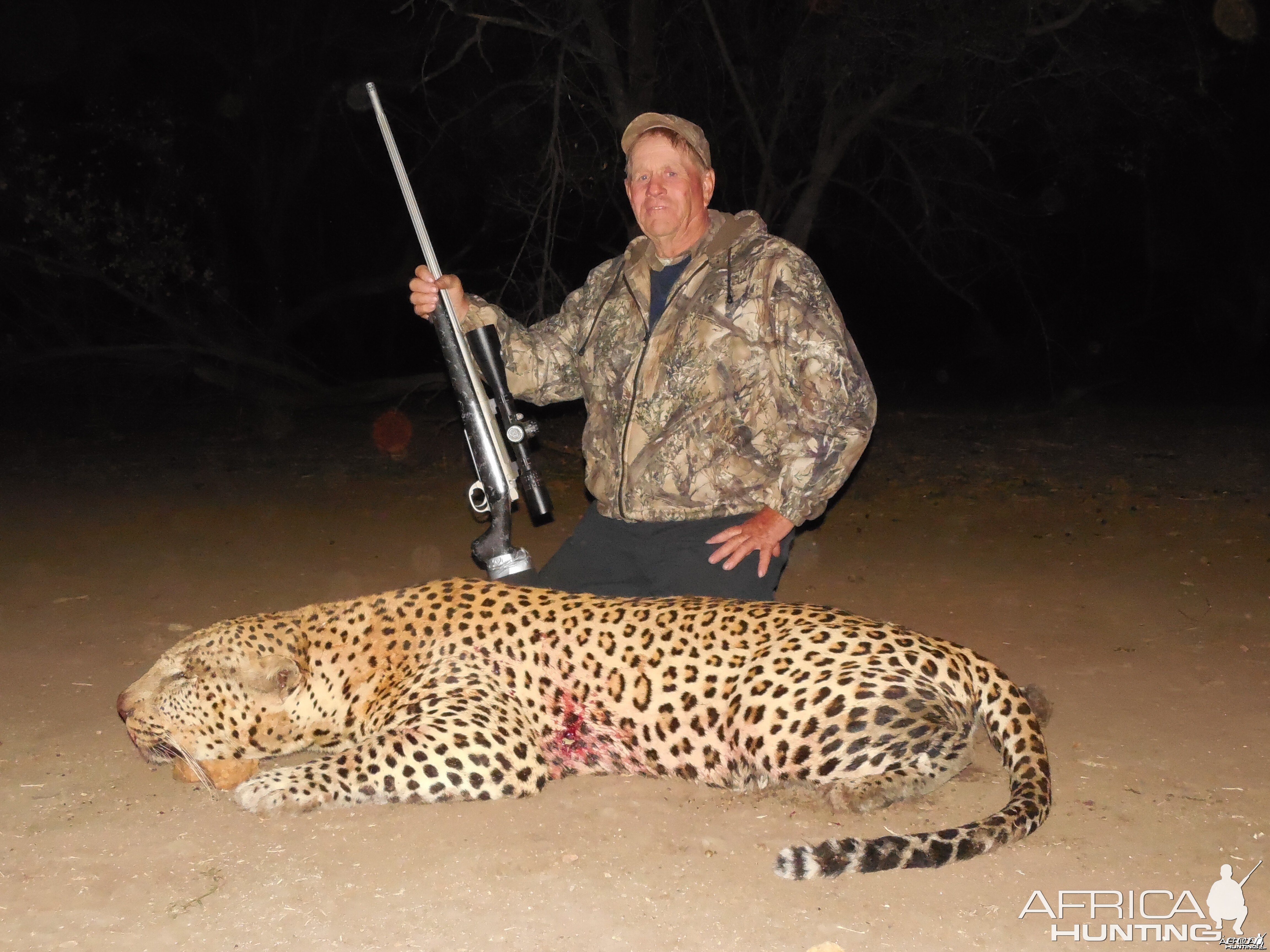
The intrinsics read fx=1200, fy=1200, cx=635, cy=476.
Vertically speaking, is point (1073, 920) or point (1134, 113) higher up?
point (1134, 113)

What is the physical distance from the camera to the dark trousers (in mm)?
4203

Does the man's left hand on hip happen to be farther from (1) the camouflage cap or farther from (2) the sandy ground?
(1) the camouflage cap

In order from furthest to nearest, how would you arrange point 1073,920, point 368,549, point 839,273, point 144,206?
point 839,273, point 144,206, point 368,549, point 1073,920

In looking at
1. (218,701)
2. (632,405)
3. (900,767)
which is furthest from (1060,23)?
(218,701)

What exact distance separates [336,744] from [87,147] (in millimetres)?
14281

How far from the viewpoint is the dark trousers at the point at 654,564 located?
420 centimetres

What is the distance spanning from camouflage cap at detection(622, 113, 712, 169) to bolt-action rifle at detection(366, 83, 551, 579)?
2.80 feet

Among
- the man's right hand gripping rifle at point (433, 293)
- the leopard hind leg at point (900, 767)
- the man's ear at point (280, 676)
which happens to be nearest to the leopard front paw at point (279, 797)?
the man's ear at point (280, 676)

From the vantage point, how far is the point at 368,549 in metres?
7.14

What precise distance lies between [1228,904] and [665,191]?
283 centimetres

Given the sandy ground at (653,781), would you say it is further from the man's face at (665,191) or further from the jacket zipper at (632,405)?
the man's face at (665,191)

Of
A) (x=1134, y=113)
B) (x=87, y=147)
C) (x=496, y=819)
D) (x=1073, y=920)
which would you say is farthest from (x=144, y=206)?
(x=1073, y=920)

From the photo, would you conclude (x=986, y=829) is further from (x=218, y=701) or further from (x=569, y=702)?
(x=218, y=701)

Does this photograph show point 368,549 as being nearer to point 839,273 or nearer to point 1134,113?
point 1134,113
